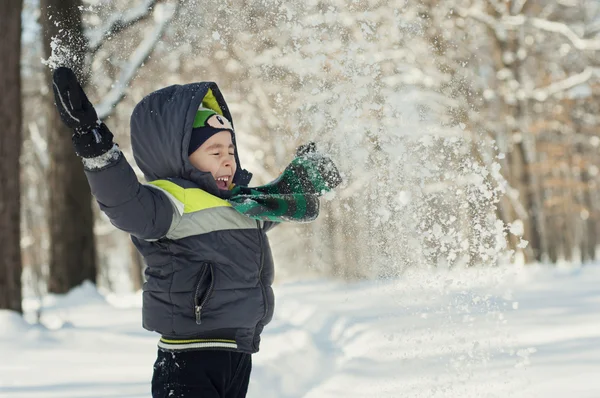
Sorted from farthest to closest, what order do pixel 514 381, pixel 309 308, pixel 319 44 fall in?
1. pixel 309 308
2. pixel 319 44
3. pixel 514 381

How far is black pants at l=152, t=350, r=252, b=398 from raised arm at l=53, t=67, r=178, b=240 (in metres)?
0.42

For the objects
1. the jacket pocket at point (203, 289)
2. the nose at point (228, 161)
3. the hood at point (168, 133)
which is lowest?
the jacket pocket at point (203, 289)

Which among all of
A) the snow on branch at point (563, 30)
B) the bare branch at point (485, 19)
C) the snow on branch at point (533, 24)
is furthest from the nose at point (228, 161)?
the snow on branch at point (563, 30)

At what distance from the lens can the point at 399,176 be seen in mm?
4500

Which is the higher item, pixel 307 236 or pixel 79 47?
pixel 79 47

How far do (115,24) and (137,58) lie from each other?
3444 millimetres

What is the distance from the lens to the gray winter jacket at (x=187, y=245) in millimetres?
2342

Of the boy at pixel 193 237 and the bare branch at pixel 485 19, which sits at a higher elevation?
the bare branch at pixel 485 19

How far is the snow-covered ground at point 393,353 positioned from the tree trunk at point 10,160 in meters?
0.44

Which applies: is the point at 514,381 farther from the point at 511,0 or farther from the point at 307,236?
the point at 511,0

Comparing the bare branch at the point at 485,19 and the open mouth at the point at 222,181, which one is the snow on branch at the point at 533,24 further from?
the open mouth at the point at 222,181

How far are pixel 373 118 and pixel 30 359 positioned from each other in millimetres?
3012

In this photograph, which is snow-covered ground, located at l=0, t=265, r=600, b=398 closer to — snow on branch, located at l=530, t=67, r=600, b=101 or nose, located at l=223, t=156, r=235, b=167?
nose, located at l=223, t=156, r=235, b=167

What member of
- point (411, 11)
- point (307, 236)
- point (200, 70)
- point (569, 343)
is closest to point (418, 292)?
point (569, 343)
